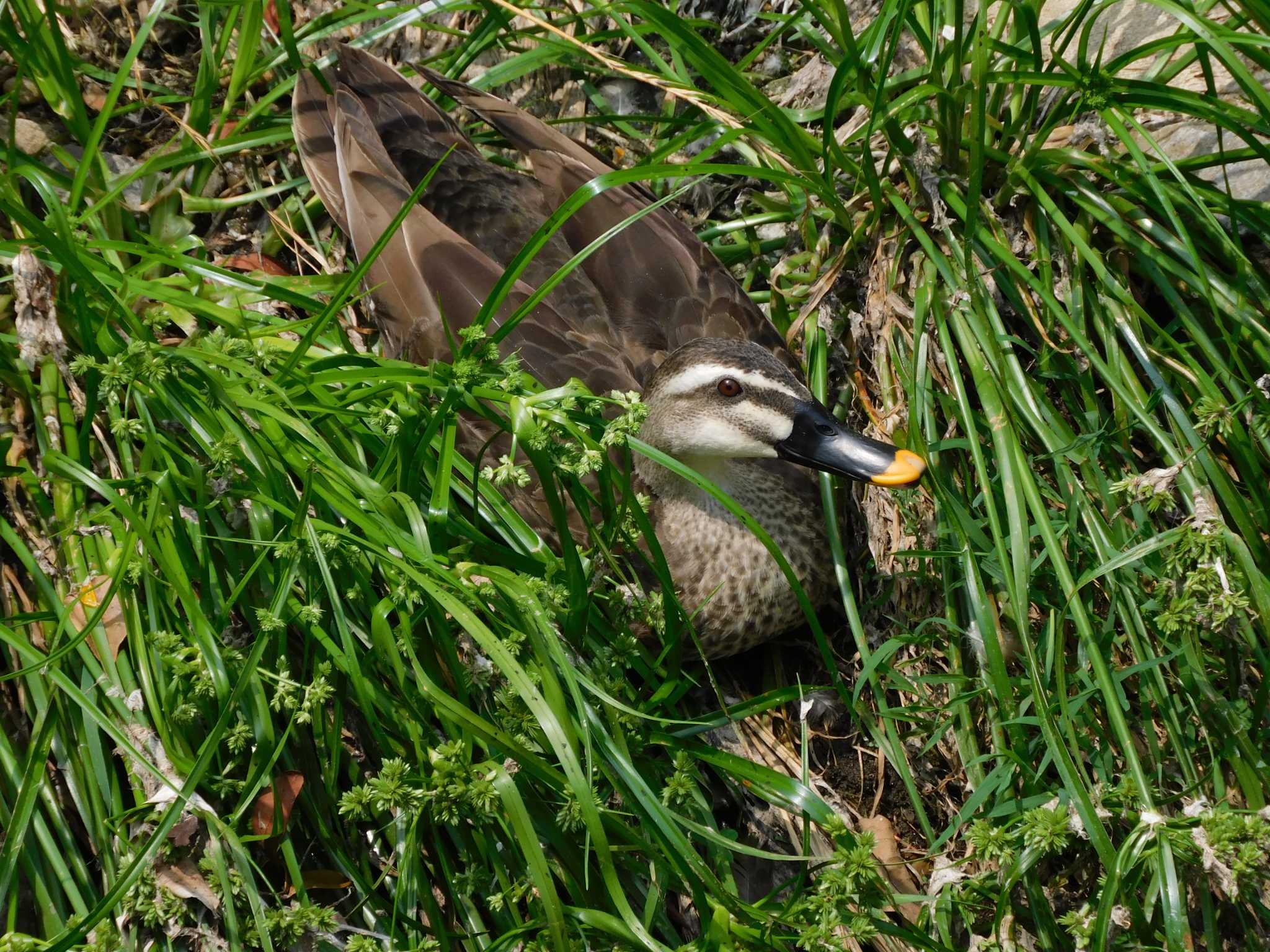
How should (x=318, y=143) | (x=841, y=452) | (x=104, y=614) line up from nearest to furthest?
(x=104, y=614), (x=841, y=452), (x=318, y=143)

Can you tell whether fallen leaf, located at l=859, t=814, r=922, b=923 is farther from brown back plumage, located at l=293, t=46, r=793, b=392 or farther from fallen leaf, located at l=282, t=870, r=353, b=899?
brown back plumage, located at l=293, t=46, r=793, b=392

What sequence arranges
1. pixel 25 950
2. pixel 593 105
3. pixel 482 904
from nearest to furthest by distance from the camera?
pixel 25 950, pixel 482 904, pixel 593 105

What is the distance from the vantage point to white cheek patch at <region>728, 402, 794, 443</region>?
10.3ft

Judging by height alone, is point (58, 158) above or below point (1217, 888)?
above

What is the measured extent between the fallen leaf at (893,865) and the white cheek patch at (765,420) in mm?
975

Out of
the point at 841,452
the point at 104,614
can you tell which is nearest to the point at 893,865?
the point at 841,452

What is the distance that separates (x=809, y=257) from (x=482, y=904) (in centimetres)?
196

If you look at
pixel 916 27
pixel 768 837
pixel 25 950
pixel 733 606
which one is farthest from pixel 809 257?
pixel 25 950

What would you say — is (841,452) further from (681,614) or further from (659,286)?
(659,286)

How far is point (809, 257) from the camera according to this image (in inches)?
140

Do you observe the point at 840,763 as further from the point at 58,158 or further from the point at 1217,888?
the point at 58,158

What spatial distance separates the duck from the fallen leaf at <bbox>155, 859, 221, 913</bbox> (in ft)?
3.90

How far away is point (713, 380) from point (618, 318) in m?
0.52

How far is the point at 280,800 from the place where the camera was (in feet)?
8.95
